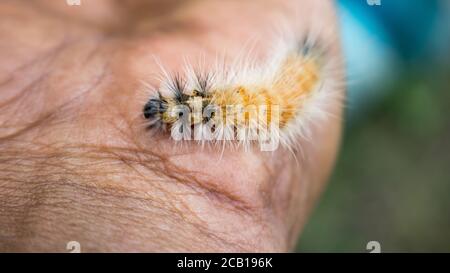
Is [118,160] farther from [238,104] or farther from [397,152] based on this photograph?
[397,152]

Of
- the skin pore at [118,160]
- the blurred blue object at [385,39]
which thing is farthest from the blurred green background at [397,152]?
the skin pore at [118,160]

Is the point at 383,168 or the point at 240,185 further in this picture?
the point at 383,168

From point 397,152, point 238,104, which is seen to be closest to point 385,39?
point 397,152

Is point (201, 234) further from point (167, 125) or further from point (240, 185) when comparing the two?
point (167, 125)

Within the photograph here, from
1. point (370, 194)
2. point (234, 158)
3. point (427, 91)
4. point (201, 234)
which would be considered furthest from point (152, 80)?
point (427, 91)

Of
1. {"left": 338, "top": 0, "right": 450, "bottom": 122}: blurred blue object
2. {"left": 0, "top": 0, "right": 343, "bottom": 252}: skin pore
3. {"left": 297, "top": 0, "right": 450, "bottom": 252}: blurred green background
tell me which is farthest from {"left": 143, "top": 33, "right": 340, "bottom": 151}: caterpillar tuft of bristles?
{"left": 297, "top": 0, "right": 450, "bottom": 252}: blurred green background

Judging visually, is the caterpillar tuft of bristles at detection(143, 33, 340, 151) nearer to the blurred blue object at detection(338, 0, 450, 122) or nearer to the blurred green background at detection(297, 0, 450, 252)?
the blurred blue object at detection(338, 0, 450, 122)
